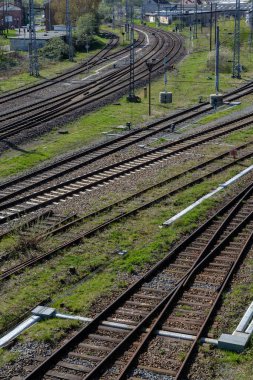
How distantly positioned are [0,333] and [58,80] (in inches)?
1185

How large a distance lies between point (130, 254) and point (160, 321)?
2980 mm

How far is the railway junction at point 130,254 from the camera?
10.1m

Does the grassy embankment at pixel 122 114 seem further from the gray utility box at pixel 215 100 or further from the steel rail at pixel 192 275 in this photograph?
the steel rail at pixel 192 275

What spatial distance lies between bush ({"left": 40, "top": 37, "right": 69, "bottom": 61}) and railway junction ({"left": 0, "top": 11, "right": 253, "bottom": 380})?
78.6ft

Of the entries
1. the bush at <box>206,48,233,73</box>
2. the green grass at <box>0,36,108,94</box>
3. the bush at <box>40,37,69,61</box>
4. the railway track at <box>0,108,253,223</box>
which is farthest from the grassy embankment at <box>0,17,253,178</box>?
the bush at <box>40,37,69,61</box>

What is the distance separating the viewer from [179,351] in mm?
10164

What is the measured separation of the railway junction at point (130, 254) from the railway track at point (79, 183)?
37 millimetres

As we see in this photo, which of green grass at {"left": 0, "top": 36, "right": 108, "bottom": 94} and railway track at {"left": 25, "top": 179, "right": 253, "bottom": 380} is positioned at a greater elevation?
green grass at {"left": 0, "top": 36, "right": 108, "bottom": 94}

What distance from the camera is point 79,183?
18.8 meters

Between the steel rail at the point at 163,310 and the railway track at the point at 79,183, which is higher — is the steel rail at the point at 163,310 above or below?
below

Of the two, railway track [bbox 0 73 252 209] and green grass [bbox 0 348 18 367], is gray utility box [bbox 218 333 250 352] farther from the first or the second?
railway track [bbox 0 73 252 209]

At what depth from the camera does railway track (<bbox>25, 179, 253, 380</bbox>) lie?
384 inches

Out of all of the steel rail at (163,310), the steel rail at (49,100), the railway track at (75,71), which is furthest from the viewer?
the railway track at (75,71)

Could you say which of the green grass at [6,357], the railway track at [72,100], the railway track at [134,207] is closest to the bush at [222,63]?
the railway track at [72,100]
